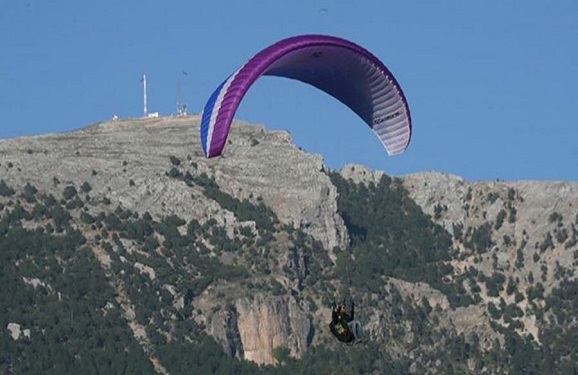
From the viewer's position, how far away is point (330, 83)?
356ft

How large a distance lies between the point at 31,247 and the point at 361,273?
20.6 metres

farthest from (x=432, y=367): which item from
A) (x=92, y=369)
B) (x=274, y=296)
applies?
(x=92, y=369)

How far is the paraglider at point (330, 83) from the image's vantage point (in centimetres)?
10275

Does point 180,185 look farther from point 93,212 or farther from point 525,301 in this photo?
point 525,301

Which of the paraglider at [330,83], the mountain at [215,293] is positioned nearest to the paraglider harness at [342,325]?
the paraglider at [330,83]

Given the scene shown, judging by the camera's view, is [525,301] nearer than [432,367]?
No

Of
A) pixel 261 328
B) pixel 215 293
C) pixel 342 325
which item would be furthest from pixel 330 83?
pixel 215 293

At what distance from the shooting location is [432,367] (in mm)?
185875

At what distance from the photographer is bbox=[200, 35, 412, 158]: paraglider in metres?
103

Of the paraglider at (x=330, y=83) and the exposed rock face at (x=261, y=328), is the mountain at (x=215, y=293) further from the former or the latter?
the paraglider at (x=330, y=83)

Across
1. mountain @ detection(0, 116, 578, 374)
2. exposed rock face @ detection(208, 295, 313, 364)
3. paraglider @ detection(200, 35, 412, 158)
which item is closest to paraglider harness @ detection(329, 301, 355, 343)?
paraglider @ detection(200, 35, 412, 158)

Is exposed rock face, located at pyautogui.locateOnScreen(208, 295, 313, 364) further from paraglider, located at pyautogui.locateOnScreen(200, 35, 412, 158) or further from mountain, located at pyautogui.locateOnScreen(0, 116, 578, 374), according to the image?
paraglider, located at pyautogui.locateOnScreen(200, 35, 412, 158)

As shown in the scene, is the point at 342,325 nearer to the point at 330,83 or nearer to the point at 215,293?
the point at 330,83

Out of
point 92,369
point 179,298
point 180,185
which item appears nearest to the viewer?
point 92,369
